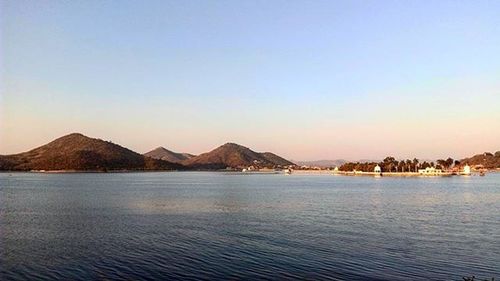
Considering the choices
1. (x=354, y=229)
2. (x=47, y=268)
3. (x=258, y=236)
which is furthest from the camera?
(x=354, y=229)

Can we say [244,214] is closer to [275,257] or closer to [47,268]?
[275,257]

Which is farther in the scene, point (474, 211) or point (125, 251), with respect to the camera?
point (474, 211)

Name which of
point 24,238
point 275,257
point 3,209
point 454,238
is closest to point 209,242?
point 275,257

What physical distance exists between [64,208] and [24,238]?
22.6 m

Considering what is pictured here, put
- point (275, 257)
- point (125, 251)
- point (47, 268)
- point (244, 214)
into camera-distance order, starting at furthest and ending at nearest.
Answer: point (244, 214) → point (125, 251) → point (275, 257) → point (47, 268)

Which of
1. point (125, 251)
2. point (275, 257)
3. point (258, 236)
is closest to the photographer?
point (275, 257)

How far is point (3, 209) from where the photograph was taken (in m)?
52.0

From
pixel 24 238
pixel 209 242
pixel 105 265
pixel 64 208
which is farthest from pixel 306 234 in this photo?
pixel 64 208

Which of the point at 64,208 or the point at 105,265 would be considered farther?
the point at 64,208

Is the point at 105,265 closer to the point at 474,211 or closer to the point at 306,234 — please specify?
the point at 306,234

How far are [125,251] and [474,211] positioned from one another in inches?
1408

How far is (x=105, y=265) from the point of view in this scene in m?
22.7

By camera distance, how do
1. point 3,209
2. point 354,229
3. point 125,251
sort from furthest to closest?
point 3,209 < point 354,229 < point 125,251

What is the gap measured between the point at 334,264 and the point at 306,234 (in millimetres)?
9120
